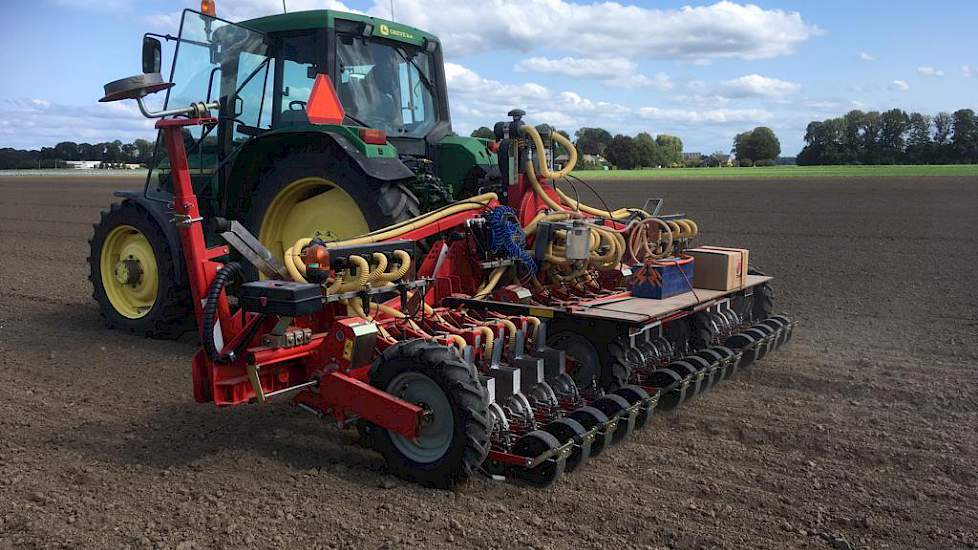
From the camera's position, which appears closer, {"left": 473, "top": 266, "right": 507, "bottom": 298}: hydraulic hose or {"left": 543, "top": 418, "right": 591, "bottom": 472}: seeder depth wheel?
{"left": 543, "top": 418, "right": 591, "bottom": 472}: seeder depth wheel

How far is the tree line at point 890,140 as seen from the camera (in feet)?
158

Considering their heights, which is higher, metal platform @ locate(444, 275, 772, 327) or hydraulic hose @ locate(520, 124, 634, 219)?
hydraulic hose @ locate(520, 124, 634, 219)

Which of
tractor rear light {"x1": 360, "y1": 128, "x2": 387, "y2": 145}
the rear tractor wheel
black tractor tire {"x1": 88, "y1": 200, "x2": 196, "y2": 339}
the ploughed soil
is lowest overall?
the ploughed soil

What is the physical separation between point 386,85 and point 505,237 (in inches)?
91.6

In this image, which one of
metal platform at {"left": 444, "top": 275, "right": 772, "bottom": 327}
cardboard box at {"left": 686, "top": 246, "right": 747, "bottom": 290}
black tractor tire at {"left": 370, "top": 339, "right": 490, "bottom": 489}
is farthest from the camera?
cardboard box at {"left": 686, "top": 246, "right": 747, "bottom": 290}

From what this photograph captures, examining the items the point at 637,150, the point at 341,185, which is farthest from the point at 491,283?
the point at 637,150

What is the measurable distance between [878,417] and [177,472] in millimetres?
3951

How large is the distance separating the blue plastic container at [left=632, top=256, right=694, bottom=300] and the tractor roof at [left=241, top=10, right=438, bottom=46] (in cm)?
298

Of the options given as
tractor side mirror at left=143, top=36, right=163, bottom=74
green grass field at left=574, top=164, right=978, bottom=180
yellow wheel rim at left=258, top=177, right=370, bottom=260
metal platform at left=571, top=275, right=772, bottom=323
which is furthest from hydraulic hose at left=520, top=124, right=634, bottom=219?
green grass field at left=574, top=164, right=978, bottom=180

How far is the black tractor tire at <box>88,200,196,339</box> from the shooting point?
659 centimetres

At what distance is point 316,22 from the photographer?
20.5 feet

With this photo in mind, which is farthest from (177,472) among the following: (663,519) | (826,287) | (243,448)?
(826,287)

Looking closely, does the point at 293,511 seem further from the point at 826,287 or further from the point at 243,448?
the point at 826,287

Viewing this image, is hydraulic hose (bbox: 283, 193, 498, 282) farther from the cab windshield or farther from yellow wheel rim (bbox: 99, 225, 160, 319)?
yellow wheel rim (bbox: 99, 225, 160, 319)
